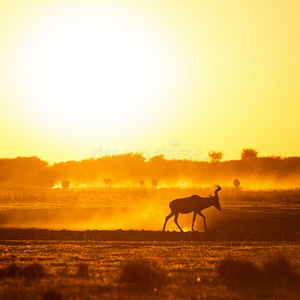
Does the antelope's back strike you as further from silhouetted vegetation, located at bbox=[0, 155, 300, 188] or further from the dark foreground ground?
silhouetted vegetation, located at bbox=[0, 155, 300, 188]

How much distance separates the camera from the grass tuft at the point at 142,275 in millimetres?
14539

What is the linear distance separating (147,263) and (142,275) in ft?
2.12

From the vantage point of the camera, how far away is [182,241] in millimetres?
25359

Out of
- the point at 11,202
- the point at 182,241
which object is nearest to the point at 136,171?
the point at 11,202

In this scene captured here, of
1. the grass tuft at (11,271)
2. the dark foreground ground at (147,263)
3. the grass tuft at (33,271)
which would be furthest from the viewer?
the grass tuft at (11,271)

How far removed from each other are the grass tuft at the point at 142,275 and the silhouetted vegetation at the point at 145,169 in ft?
325

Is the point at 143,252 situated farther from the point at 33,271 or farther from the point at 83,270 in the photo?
the point at 33,271

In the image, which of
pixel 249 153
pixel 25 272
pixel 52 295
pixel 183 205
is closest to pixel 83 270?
pixel 25 272

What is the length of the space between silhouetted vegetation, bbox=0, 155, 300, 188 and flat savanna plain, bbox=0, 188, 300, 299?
249 feet

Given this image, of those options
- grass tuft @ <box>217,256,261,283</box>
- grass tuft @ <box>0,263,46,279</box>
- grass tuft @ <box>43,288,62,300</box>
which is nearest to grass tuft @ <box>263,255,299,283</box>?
grass tuft @ <box>217,256,261,283</box>

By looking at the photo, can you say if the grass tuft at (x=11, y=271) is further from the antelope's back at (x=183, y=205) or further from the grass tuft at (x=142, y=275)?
the antelope's back at (x=183, y=205)

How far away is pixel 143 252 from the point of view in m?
20.8

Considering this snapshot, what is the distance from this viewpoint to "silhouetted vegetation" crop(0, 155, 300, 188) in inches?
4835

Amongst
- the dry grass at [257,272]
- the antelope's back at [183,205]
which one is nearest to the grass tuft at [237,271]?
the dry grass at [257,272]
